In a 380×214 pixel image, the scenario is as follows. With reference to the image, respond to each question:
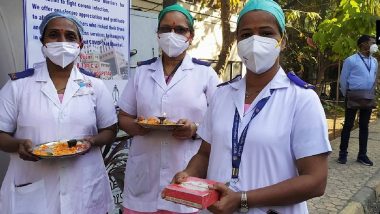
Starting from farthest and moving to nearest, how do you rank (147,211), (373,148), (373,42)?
(373,148), (373,42), (147,211)

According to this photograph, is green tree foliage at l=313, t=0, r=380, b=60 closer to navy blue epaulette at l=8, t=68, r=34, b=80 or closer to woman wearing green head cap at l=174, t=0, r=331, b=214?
woman wearing green head cap at l=174, t=0, r=331, b=214

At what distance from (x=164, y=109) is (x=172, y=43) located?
1.52ft

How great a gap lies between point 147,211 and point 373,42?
5.10 metres

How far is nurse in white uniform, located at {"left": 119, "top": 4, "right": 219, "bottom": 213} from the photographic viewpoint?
8.77 ft

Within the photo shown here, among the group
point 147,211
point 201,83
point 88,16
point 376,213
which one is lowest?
point 376,213

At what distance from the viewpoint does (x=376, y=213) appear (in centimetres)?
489

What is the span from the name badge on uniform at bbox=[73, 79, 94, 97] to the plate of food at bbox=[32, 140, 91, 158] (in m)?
0.31

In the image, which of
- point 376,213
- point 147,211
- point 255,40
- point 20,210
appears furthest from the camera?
point 376,213

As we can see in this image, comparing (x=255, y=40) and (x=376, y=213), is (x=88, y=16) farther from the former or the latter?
(x=376, y=213)

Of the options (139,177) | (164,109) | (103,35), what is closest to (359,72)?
(103,35)

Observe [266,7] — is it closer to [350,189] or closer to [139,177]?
[139,177]

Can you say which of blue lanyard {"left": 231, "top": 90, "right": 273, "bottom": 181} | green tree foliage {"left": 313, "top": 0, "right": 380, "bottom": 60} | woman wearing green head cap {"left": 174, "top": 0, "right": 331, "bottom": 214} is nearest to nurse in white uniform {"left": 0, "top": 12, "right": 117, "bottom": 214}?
woman wearing green head cap {"left": 174, "top": 0, "right": 331, "bottom": 214}

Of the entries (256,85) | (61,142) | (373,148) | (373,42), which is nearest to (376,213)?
(373,42)

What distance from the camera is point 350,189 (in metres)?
5.26
